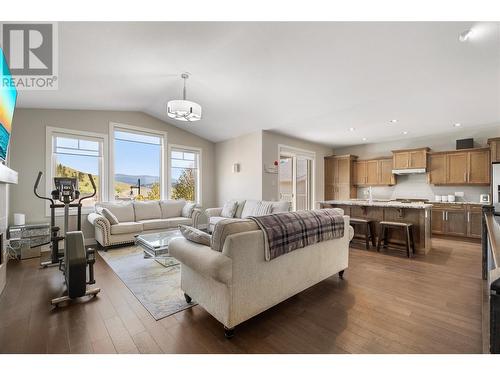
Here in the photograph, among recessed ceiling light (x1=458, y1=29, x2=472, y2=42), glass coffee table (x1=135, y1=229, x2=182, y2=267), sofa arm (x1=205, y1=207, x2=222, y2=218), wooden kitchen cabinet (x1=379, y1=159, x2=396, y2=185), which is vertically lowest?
glass coffee table (x1=135, y1=229, x2=182, y2=267)

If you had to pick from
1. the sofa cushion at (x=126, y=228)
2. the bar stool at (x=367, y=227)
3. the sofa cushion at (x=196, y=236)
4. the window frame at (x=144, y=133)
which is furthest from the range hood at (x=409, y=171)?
the sofa cushion at (x=126, y=228)

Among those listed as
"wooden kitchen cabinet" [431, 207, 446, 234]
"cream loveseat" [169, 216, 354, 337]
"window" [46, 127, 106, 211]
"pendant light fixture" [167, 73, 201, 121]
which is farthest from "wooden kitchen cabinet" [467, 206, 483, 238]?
"window" [46, 127, 106, 211]

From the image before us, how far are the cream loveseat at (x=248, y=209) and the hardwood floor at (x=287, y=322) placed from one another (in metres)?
1.96

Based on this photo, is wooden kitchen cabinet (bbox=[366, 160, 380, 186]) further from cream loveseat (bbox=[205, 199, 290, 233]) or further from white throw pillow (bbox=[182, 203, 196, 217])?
white throw pillow (bbox=[182, 203, 196, 217])

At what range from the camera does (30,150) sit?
400cm

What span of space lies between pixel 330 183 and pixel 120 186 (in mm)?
6016

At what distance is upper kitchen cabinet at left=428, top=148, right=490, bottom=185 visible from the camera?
4832 mm

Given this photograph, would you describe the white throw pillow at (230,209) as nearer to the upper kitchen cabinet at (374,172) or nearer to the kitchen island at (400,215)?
the kitchen island at (400,215)

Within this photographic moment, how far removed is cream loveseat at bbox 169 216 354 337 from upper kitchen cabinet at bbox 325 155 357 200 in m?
5.27

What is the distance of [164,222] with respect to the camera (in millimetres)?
4691

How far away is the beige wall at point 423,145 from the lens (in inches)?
201

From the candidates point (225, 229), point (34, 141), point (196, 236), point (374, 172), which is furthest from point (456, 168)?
point (34, 141)

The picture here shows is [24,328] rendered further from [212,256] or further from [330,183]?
[330,183]
